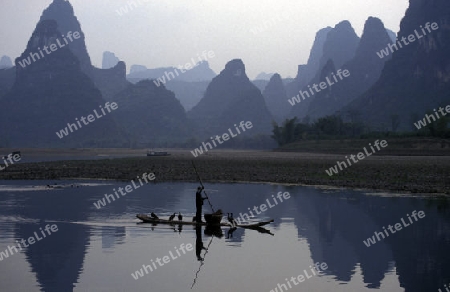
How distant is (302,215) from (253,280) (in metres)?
15.4

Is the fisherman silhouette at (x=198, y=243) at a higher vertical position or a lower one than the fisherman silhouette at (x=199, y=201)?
lower

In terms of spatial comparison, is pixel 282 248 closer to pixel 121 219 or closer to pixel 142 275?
pixel 142 275

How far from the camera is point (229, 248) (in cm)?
2262

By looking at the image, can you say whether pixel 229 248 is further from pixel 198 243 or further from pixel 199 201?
pixel 199 201

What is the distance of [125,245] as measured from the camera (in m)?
22.7

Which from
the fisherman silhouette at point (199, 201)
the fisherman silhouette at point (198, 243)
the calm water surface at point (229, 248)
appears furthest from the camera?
the fisherman silhouette at point (199, 201)

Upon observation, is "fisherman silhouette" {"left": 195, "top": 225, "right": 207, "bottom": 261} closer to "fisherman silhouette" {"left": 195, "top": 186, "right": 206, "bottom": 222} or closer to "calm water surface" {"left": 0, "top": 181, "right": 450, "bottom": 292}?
"calm water surface" {"left": 0, "top": 181, "right": 450, "bottom": 292}

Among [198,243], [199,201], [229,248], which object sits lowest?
[229,248]

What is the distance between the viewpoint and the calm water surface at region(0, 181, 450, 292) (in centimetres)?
1717

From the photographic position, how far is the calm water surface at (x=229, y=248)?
1717 centimetres

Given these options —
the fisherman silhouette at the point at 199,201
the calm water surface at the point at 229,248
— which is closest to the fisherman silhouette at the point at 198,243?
the calm water surface at the point at 229,248

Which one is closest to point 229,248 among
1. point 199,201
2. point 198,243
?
point 198,243

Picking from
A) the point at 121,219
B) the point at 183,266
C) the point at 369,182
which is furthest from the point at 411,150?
the point at 183,266

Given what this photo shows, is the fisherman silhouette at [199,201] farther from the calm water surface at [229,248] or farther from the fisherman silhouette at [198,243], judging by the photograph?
the calm water surface at [229,248]
